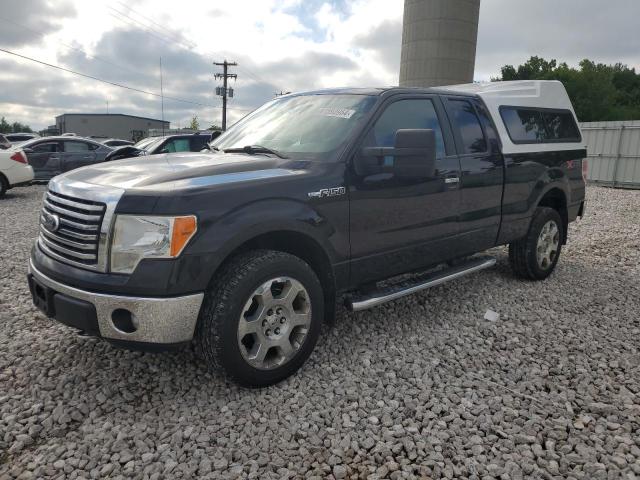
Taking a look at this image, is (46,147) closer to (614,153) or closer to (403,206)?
(403,206)

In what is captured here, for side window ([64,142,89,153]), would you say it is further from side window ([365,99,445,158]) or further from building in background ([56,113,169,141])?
building in background ([56,113,169,141])

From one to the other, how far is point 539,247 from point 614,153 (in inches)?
566

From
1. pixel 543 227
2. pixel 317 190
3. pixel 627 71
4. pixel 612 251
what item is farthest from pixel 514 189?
pixel 627 71

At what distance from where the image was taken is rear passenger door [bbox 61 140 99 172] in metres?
13.8

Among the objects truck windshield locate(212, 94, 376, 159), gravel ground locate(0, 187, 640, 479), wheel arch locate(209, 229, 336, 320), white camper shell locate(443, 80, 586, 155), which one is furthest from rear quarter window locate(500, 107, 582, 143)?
wheel arch locate(209, 229, 336, 320)

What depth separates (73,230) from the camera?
8.94ft

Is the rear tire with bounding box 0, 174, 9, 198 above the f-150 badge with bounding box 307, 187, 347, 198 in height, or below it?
below

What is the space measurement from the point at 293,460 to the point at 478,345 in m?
1.91

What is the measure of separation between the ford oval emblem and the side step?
1.89m

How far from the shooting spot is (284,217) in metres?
2.90

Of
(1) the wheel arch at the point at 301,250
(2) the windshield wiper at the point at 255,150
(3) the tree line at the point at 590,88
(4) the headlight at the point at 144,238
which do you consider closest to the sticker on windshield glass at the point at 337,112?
(2) the windshield wiper at the point at 255,150

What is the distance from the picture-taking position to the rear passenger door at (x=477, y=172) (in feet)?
13.6

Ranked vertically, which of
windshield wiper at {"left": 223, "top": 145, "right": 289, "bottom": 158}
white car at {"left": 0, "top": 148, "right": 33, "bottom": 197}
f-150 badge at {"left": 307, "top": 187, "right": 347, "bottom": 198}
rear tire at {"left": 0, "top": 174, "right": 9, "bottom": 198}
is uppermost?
windshield wiper at {"left": 223, "top": 145, "right": 289, "bottom": 158}

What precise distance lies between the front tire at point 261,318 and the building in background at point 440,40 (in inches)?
1265
